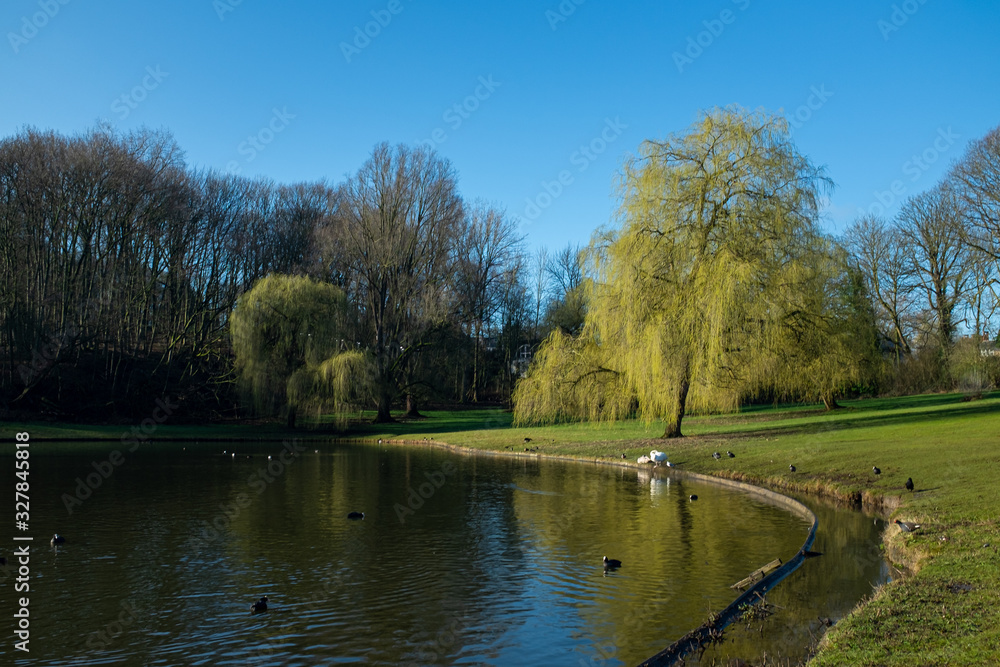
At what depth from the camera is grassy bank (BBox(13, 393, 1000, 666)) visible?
7.01 metres

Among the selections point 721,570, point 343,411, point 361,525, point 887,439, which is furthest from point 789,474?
point 343,411

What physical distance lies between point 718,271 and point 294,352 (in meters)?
25.9

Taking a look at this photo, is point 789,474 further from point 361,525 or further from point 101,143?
point 101,143

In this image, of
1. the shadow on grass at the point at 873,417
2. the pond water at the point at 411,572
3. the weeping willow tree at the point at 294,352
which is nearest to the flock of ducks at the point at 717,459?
the pond water at the point at 411,572

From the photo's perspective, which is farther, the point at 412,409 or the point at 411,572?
the point at 412,409

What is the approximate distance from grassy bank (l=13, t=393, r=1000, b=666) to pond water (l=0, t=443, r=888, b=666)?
995 mm

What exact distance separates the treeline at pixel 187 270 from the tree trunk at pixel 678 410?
20.5 meters

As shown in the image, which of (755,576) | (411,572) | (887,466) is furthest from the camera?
(887,466)

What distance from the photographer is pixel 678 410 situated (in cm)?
2925

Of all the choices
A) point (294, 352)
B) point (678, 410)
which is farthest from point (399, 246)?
point (678, 410)

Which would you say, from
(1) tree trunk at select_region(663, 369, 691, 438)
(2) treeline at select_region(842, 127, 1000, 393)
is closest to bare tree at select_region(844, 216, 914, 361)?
(2) treeline at select_region(842, 127, 1000, 393)

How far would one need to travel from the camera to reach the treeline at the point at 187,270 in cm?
4216

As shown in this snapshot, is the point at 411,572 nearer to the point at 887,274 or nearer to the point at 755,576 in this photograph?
the point at 755,576

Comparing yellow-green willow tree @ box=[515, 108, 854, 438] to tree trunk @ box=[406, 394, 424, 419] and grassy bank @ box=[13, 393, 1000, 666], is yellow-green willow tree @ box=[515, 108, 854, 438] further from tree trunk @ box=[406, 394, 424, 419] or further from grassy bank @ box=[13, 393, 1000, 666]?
tree trunk @ box=[406, 394, 424, 419]
